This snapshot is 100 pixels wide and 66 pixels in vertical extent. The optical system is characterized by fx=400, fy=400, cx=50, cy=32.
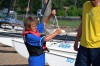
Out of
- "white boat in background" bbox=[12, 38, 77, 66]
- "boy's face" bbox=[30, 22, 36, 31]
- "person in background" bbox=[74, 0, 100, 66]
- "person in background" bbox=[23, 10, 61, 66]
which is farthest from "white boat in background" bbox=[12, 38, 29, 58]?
"person in background" bbox=[74, 0, 100, 66]

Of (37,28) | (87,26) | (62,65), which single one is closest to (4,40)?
(62,65)

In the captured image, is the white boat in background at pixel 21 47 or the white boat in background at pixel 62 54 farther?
the white boat in background at pixel 21 47

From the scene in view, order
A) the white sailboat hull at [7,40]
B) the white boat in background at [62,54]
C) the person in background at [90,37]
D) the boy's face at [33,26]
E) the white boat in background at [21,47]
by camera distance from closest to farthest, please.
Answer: the person in background at [90,37] → the boy's face at [33,26] → the white boat in background at [62,54] → the white boat in background at [21,47] → the white sailboat hull at [7,40]

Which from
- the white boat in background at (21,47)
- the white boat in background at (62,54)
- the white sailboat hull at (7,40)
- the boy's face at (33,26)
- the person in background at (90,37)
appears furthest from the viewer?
the white sailboat hull at (7,40)

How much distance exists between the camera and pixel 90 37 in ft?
16.9

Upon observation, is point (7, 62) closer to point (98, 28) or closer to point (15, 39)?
point (15, 39)

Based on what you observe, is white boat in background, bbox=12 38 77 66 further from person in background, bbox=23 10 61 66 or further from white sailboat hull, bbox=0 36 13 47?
white sailboat hull, bbox=0 36 13 47

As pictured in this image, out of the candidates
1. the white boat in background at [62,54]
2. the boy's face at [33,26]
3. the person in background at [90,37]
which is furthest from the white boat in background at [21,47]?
the person in background at [90,37]

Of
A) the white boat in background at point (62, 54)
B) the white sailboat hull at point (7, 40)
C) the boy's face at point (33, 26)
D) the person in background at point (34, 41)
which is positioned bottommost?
the white sailboat hull at point (7, 40)

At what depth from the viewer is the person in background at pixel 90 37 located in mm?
5129

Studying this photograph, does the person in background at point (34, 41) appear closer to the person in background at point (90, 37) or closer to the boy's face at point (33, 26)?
the boy's face at point (33, 26)

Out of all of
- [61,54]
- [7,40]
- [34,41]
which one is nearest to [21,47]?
[7,40]

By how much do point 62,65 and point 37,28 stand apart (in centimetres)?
298

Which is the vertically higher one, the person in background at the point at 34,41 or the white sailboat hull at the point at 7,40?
the person in background at the point at 34,41
